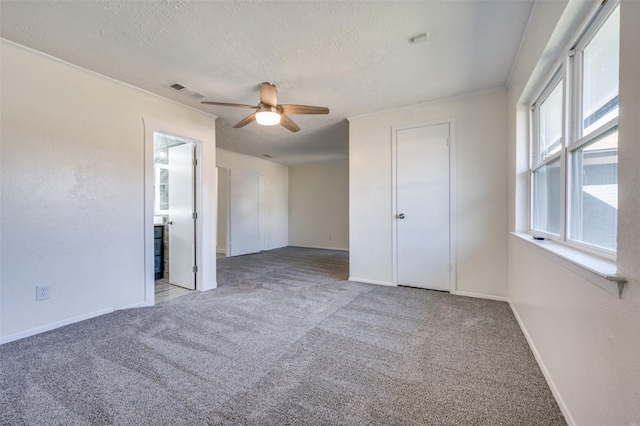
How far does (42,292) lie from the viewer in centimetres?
222

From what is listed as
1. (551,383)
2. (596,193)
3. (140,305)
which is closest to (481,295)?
(551,383)

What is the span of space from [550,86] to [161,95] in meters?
3.69

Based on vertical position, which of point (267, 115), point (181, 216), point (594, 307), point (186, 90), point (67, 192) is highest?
point (186, 90)

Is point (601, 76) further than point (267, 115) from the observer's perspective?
No

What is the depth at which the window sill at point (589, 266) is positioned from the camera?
0.89 m

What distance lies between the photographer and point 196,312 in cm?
269

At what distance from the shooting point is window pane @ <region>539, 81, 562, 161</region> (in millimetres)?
1791

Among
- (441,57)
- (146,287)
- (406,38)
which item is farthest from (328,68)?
(146,287)

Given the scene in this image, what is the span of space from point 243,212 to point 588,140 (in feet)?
19.6

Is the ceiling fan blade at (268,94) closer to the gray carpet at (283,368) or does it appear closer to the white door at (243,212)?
the gray carpet at (283,368)

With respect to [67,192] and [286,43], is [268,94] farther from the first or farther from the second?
[67,192]

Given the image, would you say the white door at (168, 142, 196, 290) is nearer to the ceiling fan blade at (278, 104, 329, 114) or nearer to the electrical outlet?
the electrical outlet

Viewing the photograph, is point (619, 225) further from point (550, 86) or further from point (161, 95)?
point (161, 95)

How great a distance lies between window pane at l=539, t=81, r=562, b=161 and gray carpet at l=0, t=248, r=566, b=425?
1505mm
